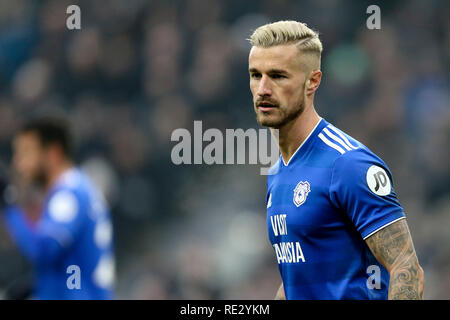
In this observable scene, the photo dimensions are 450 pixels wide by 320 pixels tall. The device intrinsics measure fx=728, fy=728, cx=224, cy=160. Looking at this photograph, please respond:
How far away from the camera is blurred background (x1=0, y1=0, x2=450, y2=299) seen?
8094 mm

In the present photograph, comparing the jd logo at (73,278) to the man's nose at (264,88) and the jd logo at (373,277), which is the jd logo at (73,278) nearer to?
the man's nose at (264,88)

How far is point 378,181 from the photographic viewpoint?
297cm

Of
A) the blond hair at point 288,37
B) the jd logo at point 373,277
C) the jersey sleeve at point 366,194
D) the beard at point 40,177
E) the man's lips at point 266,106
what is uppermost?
the blond hair at point 288,37

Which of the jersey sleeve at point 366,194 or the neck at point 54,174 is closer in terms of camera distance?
the jersey sleeve at point 366,194

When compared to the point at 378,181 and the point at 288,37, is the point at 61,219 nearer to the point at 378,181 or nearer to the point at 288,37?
the point at 288,37

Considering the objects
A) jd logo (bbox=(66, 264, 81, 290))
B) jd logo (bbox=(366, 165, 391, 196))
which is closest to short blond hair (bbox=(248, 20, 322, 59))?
jd logo (bbox=(366, 165, 391, 196))

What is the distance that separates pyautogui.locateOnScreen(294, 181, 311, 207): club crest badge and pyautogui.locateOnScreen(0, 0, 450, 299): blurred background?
14.9ft

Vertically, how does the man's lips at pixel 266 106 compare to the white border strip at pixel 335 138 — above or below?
above

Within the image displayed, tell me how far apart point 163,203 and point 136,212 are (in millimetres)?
326

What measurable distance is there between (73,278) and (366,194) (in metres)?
3.49

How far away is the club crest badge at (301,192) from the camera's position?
3246 mm

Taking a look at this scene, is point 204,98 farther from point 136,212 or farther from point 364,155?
point 364,155

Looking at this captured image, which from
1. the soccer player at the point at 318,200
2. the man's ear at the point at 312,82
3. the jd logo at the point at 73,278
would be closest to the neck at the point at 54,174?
the jd logo at the point at 73,278

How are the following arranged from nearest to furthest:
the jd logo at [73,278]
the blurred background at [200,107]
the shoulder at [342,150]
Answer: the shoulder at [342,150] → the jd logo at [73,278] → the blurred background at [200,107]
